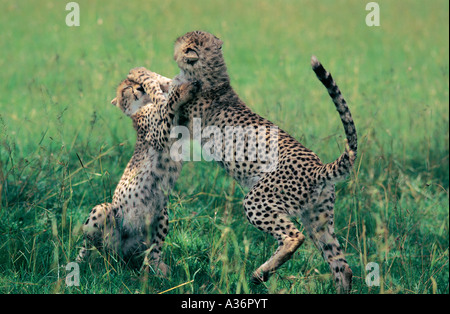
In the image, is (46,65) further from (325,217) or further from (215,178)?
(325,217)

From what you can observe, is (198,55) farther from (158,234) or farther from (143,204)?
(158,234)

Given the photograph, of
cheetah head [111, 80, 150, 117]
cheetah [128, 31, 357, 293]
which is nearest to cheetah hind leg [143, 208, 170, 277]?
cheetah [128, 31, 357, 293]

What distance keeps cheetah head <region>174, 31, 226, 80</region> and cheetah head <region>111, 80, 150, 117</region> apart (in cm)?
55

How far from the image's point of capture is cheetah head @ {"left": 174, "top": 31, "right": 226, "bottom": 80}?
4793mm

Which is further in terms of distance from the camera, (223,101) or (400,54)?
(400,54)

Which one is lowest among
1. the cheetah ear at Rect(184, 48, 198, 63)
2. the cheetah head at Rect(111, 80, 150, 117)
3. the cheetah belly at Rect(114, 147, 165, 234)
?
the cheetah belly at Rect(114, 147, 165, 234)

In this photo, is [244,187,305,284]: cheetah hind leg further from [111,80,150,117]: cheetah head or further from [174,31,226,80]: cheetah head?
[111,80,150,117]: cheetah head

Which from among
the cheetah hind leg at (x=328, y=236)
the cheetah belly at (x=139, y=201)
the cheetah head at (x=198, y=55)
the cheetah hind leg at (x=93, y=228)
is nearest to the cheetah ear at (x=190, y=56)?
the cheetah head at (x=198, y=55)

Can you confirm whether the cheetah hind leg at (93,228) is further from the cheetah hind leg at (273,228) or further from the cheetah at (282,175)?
the cheetah hind leg at (273,228)

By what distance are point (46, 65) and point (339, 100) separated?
21.2 ft

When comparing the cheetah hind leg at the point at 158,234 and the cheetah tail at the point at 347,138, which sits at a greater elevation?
the cheetah tail at the point at 347,138

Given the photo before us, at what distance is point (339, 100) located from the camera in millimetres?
3820

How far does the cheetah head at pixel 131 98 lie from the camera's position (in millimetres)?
5255
